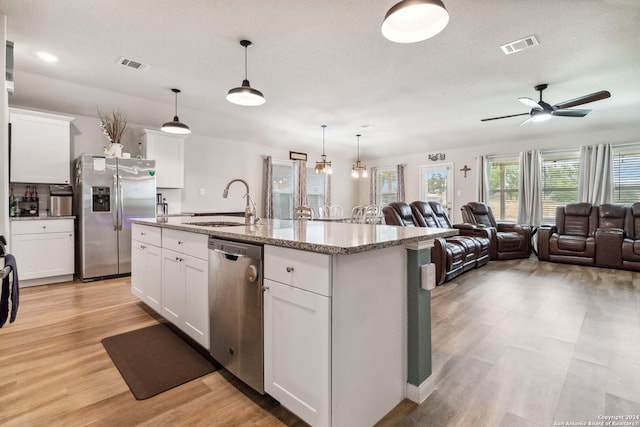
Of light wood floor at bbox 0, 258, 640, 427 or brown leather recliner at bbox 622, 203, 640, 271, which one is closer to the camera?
light wood floor at bbox 0, 258, 640, 427

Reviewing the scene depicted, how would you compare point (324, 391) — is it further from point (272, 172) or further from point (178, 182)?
point (272, 172)

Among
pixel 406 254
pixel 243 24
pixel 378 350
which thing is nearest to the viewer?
pixel 378 350

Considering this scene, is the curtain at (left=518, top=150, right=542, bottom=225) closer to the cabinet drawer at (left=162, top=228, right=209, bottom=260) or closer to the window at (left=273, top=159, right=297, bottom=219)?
the window at (left=273, top=159, right=297, bottom=219)

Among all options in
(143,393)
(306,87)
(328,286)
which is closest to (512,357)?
(328,286)

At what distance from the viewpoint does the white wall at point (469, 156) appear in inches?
222

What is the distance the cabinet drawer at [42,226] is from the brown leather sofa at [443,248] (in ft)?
14.7

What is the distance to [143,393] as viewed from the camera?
5.69 ft

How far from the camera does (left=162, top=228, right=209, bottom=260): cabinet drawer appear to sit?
81.5 inches

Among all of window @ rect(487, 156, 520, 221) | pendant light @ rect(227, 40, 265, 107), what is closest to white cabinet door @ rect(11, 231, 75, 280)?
pendant light @ rect(227, 40, 265, 107)

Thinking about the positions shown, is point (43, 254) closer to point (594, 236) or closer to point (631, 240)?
point (594, 236)

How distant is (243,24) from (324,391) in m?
2.84

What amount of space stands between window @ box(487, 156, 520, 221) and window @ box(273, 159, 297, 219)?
4701 millimetres

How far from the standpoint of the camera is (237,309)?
5.74 feet

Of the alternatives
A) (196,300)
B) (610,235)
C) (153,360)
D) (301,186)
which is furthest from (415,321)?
(301,186)
